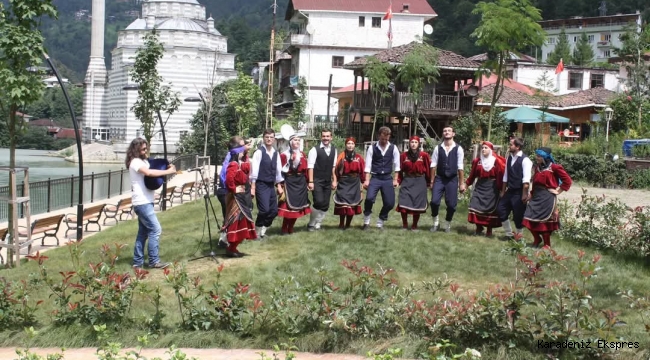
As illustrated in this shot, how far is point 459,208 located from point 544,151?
4.14 meters

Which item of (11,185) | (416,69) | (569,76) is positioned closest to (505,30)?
(416,69)

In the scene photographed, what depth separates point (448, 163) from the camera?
12.5 m

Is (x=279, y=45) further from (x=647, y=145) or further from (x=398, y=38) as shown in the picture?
(x=647, y=145)

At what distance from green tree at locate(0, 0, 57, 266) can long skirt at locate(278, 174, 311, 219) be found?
393cm

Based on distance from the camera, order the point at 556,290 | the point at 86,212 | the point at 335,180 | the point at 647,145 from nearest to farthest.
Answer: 1. the point at 556,290
2. the point at 335,180
3. the point at 86,212
4. the point at 647,145

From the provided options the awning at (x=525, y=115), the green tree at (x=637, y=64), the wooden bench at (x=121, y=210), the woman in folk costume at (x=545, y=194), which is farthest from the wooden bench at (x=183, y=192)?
the green tree at (x=637, y=64)

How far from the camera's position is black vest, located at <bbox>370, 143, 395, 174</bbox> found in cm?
1266

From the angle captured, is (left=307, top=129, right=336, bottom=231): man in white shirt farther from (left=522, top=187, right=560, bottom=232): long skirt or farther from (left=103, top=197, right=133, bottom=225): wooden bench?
(left=103, top=197, right=133, bottom=225): wooden bench

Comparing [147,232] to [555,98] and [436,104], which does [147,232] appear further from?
[555,98]

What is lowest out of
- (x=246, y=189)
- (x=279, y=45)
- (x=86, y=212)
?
(x=86, y=212)

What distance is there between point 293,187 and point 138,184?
9.73ft

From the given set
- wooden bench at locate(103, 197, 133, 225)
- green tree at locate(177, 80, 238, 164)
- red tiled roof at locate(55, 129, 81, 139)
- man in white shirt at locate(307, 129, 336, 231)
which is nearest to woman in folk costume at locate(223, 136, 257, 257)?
man in white shirt at locate(307, 129, 336, 231)

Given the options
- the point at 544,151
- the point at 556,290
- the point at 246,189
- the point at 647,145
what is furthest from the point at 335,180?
the point at 647,145

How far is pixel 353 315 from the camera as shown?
7.09m
